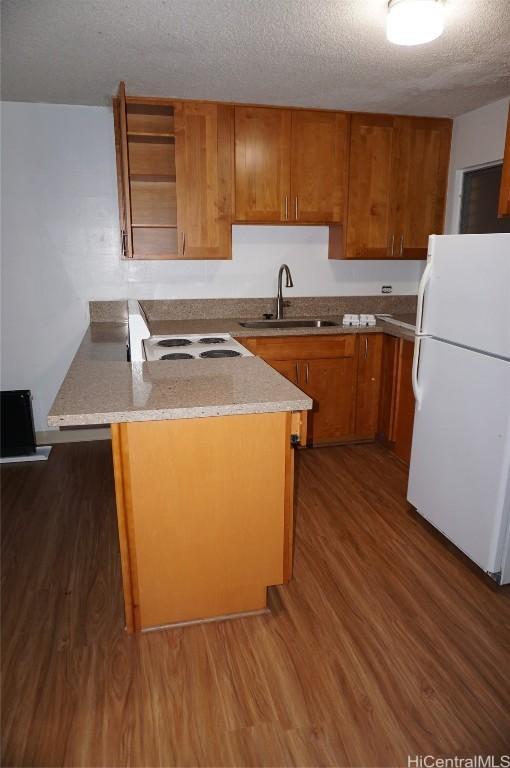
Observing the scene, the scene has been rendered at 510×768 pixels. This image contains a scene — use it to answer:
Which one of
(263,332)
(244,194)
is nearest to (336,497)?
(263,332)

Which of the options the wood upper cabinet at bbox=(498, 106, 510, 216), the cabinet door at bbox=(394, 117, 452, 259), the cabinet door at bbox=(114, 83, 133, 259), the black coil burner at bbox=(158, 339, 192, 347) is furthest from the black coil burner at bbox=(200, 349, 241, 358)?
the cabinet door at bbox=(394, 117, 452, 259)

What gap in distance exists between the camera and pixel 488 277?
6.92 feet

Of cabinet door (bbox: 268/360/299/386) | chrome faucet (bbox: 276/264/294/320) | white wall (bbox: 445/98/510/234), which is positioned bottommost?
cabinet door (bbox: 268/360/299/386)

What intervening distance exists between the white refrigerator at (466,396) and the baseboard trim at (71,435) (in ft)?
7.77

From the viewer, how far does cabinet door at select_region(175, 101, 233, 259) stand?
10.6 ft

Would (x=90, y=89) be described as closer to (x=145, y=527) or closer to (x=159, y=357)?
(x=159, y=357)

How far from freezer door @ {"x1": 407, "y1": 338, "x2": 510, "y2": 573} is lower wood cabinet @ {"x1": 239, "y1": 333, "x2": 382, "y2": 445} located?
3.20 ft

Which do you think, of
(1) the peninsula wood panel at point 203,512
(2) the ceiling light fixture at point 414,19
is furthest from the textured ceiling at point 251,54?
(1) the peninsula wood panel at point 203,512

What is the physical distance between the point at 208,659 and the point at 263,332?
205 centimetres

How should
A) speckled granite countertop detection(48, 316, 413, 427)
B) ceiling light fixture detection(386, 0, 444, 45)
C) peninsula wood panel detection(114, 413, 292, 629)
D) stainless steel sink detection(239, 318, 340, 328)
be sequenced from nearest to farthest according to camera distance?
1. speckled granite countertop detection(48, 316, 413, 427)
2. peninsula wood panel detection(114, 413, 292, 629)
3. ceiling light fixture detection(386, 0, 444, 45)
4. stainless steel sink detection(239, 318, 340, 328)

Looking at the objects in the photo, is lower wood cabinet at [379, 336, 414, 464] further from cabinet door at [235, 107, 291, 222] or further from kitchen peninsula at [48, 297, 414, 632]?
kitchen peninsula at [48, 297, 414, 632]

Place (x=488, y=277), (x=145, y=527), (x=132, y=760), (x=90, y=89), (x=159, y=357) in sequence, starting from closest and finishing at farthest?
(x=132, y=760) < (x=145, y=527) < (x=488, y=277) < (x=159, y=357) < (x=90, y=89)

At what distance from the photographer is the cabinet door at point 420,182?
3607 millimetres

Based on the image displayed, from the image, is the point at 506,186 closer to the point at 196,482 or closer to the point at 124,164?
the point at 124,164
